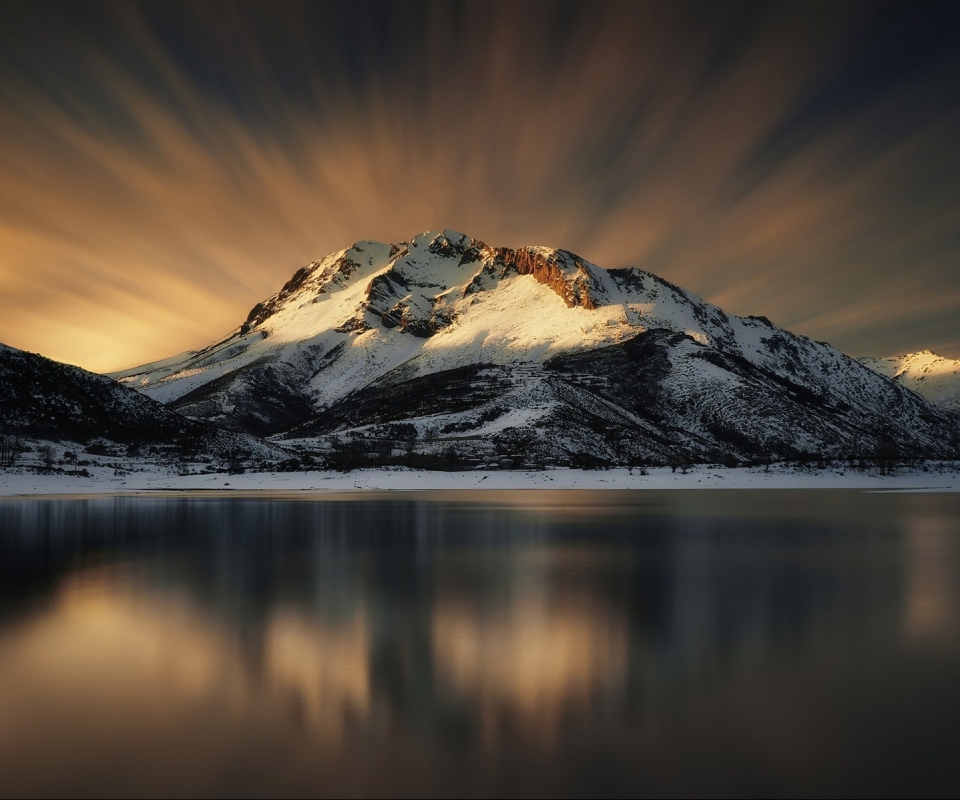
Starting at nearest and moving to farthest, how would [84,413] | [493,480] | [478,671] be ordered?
[478,671], [493,480], [84,413]

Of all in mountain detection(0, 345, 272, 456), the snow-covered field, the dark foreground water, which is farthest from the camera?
mountain detection(0, 345, 272, 456)

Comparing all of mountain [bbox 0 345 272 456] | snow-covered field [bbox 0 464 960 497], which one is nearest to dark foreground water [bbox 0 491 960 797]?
snow-covered field [bbox 0 464 960 497]

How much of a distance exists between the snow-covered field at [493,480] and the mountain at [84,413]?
851 inches

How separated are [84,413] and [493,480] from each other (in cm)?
7084

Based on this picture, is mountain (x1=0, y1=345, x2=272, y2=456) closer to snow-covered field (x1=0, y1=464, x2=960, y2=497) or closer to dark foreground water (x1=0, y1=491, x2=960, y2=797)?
snow-covered field (x1=0, y1=464, x2=960, y2=497)

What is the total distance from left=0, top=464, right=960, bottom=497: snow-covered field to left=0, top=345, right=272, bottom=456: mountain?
21.6 metres

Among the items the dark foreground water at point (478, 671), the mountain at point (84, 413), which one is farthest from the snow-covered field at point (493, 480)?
the dark foreground water at point (478, 671)

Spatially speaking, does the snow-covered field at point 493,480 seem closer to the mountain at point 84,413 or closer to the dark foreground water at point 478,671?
the mountain at point 84,413

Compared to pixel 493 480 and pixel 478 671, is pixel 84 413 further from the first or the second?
pixel 478 671

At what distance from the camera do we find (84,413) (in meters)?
117

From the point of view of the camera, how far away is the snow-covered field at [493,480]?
3110 inches

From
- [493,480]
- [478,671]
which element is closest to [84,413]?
[493,480]

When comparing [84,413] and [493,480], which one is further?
[84,413]

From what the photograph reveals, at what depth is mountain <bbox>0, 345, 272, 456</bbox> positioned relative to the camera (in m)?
107
